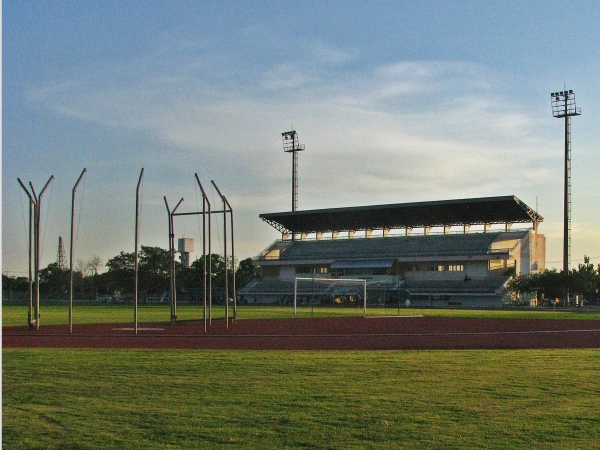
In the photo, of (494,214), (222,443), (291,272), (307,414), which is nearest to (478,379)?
(307,414)

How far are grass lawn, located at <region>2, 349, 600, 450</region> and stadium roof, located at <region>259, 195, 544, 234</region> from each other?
243 feet

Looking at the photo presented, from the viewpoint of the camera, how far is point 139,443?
753cm

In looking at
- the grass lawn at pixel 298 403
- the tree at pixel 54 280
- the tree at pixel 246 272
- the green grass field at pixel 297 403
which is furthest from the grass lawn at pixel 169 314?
the tree at pixel 246 272

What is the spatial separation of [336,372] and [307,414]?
13.3 feet

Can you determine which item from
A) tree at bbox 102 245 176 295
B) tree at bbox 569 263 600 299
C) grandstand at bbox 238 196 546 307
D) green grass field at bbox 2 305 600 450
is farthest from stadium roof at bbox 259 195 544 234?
green grass field at bbox 2 305 600 450

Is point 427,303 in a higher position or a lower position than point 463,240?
lower

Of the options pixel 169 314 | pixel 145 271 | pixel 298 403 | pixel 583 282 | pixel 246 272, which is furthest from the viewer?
pixel 246 272

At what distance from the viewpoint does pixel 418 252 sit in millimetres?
93750

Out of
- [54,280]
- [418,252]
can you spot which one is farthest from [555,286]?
[54,280]

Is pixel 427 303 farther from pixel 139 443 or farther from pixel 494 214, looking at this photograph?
pixel 139 443

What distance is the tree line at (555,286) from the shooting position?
3100 inches

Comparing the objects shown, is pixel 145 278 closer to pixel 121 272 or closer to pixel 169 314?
pixel 121 272

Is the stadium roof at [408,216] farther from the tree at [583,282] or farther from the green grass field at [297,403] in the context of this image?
the green grass field at [297,403]

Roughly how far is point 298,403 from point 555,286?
76.2 meters
